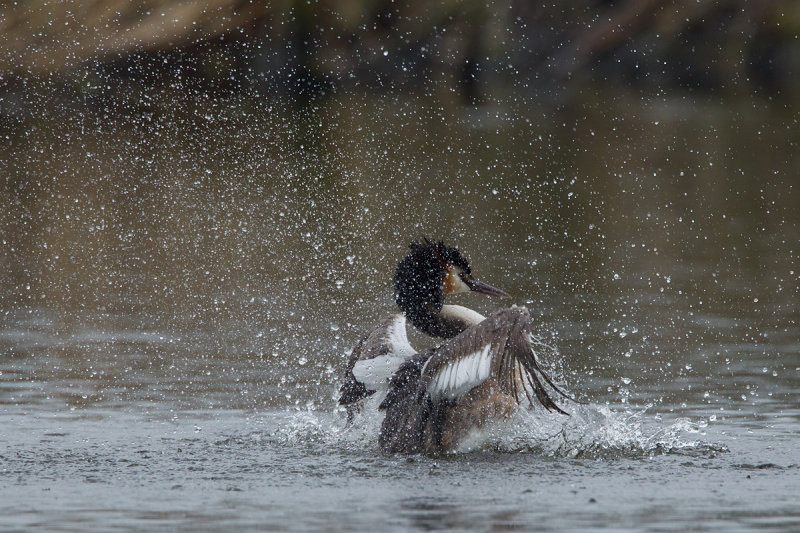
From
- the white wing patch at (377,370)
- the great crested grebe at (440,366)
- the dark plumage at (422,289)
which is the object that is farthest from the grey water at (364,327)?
the dark plumage at (422,289)

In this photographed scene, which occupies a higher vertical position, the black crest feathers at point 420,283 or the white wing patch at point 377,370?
the black crest feathers at point 420,283

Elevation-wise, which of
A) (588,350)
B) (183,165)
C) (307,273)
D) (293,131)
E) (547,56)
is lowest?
Result: (588,350)

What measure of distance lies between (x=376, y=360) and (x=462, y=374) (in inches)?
39.3

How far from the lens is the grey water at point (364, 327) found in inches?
273

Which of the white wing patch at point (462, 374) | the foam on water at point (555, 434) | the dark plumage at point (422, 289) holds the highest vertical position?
the dark plumage at point (422, 289)

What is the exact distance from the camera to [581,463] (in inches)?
306

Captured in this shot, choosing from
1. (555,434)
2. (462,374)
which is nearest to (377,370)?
(462,374)

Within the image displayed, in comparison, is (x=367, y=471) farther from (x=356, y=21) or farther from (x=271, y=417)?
(x=356, y=21)

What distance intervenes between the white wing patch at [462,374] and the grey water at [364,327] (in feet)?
1.45

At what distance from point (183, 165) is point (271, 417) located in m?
16.0

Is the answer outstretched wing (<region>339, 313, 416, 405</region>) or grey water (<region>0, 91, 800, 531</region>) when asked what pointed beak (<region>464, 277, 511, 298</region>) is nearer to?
outstretched wing (<region>339, 313, 416, 405</region>)

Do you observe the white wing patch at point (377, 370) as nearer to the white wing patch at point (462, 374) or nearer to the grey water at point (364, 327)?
the grey water at point (364, 327)

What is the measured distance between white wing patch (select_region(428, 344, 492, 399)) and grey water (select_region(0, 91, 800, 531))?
1.45 ft

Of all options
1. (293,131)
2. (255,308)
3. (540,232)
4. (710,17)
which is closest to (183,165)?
(293,131)
